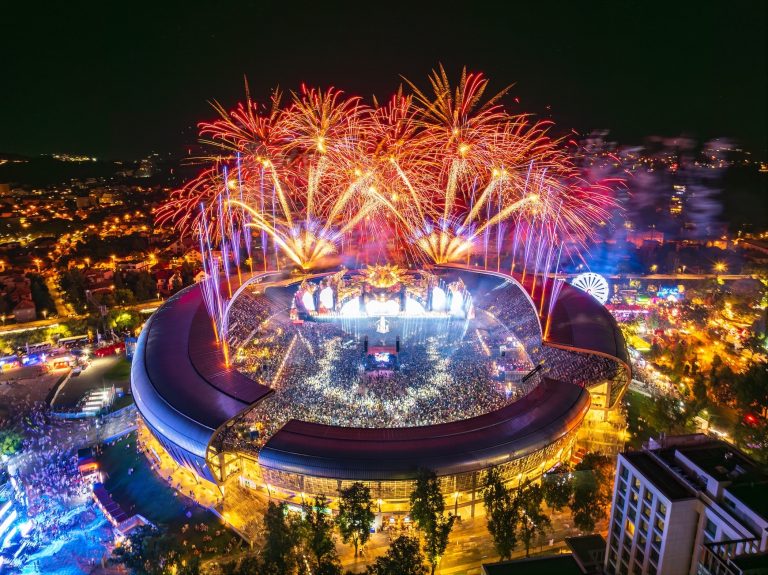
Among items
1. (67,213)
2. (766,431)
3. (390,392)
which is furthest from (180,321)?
(67,213)

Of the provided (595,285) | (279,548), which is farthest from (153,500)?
(595,285)

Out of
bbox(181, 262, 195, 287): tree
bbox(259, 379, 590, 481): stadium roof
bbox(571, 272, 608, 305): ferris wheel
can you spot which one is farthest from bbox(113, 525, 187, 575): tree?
bbox(181, 262, 195, 287): tree

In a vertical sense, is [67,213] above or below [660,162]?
below

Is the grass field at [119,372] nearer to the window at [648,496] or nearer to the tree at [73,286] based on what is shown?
the tree at [73,286]

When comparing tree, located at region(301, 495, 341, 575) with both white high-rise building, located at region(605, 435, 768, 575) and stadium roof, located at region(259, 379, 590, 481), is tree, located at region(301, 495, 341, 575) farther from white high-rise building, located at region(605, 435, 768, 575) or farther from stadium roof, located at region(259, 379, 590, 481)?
white high-rise building, located at region(605, 435, 768, 575)

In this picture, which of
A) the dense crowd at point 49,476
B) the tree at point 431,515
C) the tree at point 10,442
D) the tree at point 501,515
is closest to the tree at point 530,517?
the tree at point 501,515

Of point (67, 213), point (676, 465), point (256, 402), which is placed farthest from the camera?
point (67, 213)

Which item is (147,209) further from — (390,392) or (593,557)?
(593,557)
